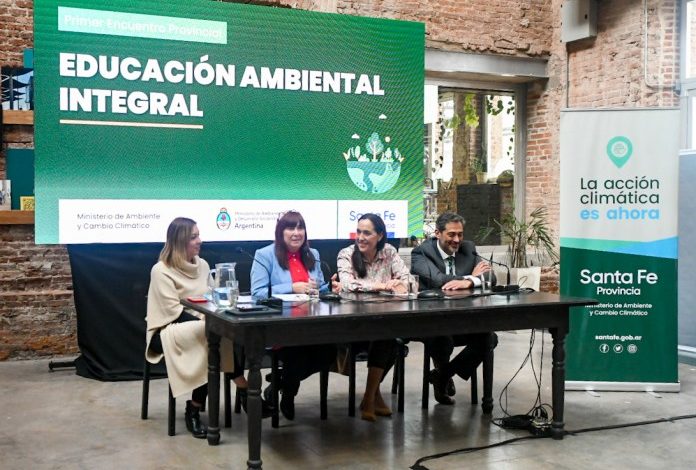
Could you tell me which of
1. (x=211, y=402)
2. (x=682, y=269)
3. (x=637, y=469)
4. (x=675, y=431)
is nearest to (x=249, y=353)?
(x=211, y=402)

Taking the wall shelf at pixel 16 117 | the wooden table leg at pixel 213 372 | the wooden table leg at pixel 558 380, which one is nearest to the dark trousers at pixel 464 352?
the wooden table leg at pixel 558 380

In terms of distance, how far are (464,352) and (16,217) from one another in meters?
3.70

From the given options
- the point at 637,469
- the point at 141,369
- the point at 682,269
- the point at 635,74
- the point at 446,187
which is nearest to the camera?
the point at 637,469

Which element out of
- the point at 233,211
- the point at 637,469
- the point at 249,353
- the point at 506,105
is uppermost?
the point at 506,105

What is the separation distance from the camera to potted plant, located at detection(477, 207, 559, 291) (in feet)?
28.0

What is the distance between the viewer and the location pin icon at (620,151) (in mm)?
5422

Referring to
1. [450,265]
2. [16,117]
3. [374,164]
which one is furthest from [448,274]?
[16,117]

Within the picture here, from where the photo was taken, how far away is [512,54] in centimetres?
880

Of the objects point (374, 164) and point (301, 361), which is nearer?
point (301, 361)

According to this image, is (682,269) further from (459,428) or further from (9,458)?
(9,458)

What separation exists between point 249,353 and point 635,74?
6.09 meters

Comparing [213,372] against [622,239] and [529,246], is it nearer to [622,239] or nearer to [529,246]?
[622,239]

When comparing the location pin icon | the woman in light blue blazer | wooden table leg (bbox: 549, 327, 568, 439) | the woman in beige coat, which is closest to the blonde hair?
the woman in beige coat

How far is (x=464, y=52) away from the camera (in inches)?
336
